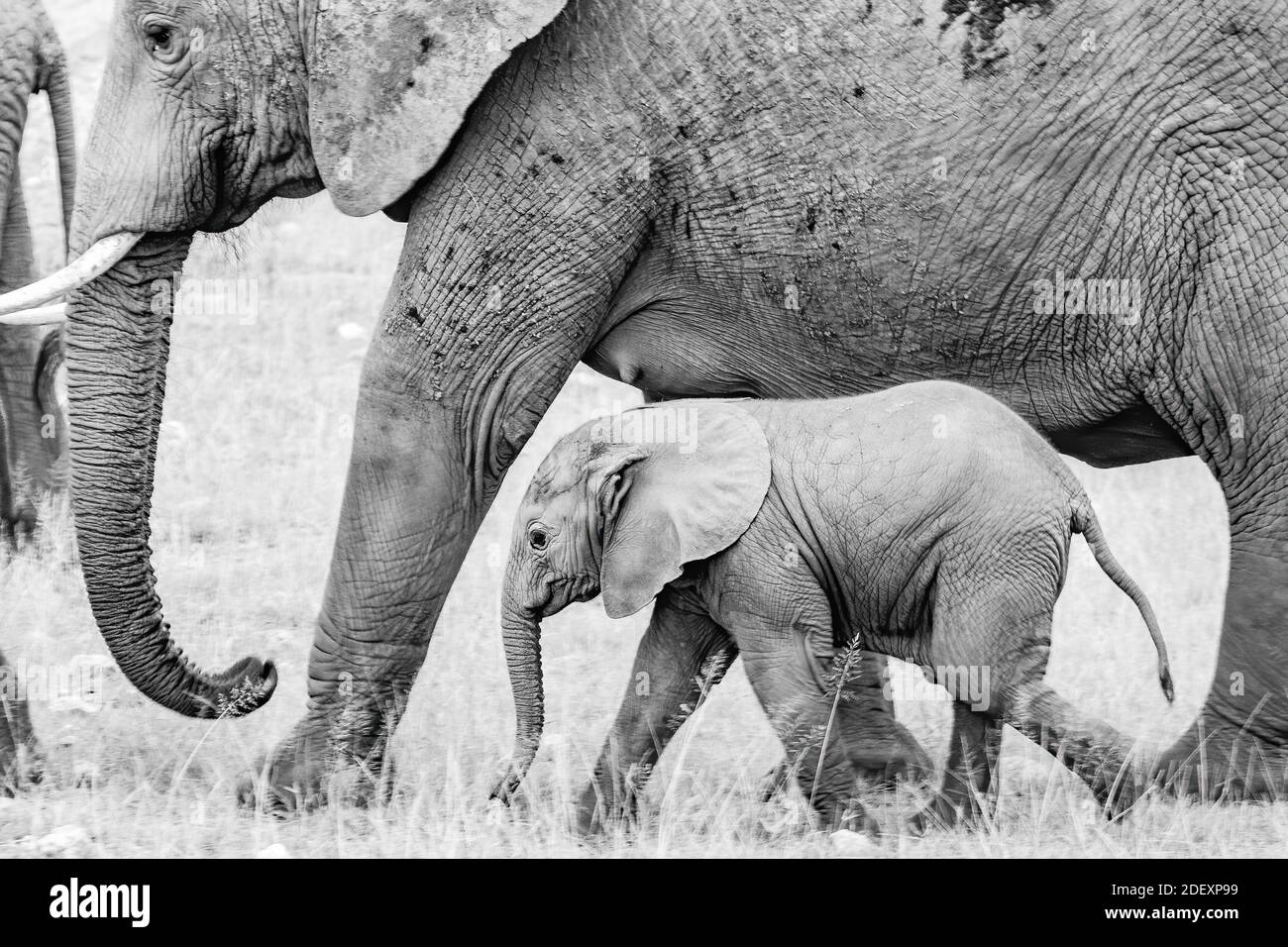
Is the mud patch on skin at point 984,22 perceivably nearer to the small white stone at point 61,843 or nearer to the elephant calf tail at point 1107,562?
the elephant calf tail at point 1107,562

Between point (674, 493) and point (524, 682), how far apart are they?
2.37 feet

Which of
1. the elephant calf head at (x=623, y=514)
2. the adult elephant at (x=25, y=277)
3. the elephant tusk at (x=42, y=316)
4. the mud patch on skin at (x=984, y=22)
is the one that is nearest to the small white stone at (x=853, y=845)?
the elephant calf head at (x=623, y=514)

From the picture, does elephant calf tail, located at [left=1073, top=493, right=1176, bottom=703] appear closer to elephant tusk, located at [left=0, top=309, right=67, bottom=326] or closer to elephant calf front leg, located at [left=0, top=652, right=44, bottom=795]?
elephant tusk, located at [left=0, top=309, right=67, bottom=326]

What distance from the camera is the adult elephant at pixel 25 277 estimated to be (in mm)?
8258

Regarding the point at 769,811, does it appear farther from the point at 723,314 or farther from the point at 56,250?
the point at 56,250

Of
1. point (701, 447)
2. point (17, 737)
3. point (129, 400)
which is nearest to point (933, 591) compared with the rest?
point (701, 447)

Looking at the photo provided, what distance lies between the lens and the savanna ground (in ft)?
19.6

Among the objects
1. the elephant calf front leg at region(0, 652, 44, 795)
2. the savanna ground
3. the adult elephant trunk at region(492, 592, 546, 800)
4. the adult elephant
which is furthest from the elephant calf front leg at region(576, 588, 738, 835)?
the adult elephant

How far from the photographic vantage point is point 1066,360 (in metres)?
6.27

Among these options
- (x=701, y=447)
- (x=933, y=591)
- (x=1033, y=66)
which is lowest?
(x=933, y=591)

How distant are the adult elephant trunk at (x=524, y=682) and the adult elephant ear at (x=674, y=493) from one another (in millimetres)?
266

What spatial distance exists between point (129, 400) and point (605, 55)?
1734mm

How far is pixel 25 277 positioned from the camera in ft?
29.3

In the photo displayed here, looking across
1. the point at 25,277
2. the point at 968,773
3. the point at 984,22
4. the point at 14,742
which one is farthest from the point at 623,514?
the point at 25,277
